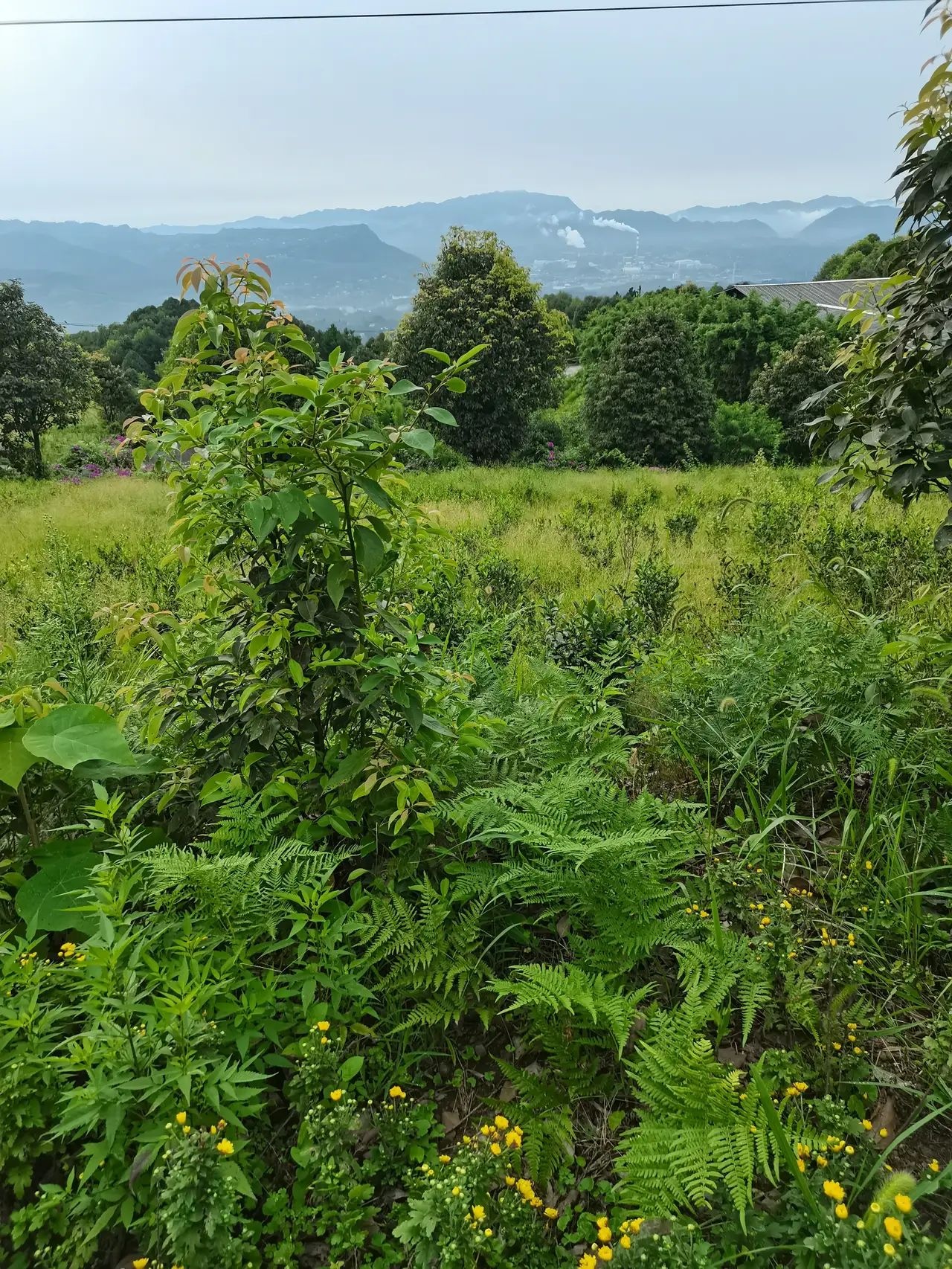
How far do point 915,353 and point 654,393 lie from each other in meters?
13.8

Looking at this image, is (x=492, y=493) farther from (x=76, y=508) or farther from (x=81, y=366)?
(x=81, y=366)

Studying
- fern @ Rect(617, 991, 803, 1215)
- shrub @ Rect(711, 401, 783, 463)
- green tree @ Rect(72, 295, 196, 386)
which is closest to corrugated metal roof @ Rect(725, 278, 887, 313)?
shrub @ Rect(711, 401, 783, 463)

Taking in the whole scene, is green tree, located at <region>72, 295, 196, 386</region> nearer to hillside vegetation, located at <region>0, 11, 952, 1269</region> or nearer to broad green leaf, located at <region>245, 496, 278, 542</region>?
hillside vegetation, located at <region>0, 11, 952, 1269</region>

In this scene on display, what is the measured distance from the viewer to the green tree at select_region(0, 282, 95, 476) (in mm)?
14641

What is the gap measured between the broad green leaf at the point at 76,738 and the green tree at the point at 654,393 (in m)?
14.6

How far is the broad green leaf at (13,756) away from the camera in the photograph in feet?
5.89

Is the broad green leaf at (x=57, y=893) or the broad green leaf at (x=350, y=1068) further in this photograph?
the broad green leaf at (x=57, y=893)

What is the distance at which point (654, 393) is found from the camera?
1523 centimetres

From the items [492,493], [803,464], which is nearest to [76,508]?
[492,493]

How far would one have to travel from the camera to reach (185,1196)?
113 cm

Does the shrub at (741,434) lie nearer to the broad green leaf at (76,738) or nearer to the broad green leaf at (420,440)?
the broad green leaf at (420,440)

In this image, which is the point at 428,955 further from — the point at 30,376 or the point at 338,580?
the point at 30,376

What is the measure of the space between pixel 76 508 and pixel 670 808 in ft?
34.3

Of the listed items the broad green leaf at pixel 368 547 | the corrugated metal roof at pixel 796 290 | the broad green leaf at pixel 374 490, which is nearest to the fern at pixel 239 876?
the broad green leaf at pixel 368 547
